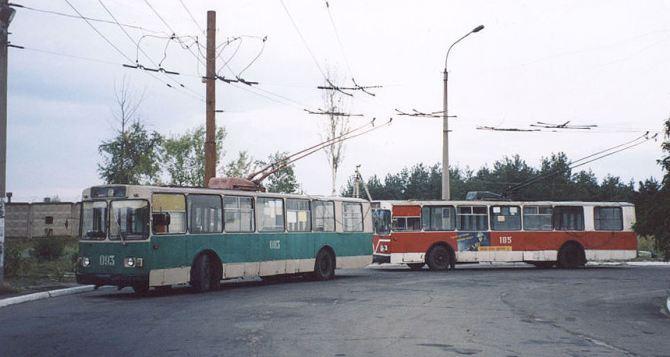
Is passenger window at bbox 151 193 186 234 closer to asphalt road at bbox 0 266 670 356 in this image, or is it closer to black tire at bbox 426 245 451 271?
asphalt road at bbox 0 266 670 356

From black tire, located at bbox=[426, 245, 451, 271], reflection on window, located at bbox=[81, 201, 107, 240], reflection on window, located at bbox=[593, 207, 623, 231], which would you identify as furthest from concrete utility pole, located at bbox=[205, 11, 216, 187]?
reflection on window, located at bbox=[593, 207, 623, 231]

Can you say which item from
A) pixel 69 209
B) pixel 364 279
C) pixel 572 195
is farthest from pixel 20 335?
pixel 572 195

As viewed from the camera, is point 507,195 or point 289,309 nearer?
point 289,309

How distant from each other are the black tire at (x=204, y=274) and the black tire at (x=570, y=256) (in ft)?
55.3

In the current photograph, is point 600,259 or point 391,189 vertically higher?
point 391,189

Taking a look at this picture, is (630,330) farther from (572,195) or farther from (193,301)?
(572,195)

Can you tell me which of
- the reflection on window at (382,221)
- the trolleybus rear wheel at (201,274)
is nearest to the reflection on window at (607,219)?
the reflection on window at (382,221)

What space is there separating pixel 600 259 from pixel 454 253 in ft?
21.0

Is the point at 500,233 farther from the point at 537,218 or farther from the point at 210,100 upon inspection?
the point at 210,100

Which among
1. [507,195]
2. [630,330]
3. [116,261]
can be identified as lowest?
[630,330]

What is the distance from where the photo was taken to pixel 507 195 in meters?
32.1

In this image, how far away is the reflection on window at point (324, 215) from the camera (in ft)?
77.0

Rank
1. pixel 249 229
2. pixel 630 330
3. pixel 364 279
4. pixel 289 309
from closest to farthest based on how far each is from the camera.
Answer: pixel 630 330 → pixel 289 309 → pixel 249 229 → pixel 364 279

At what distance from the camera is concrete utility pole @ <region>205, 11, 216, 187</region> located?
78.0 ft
